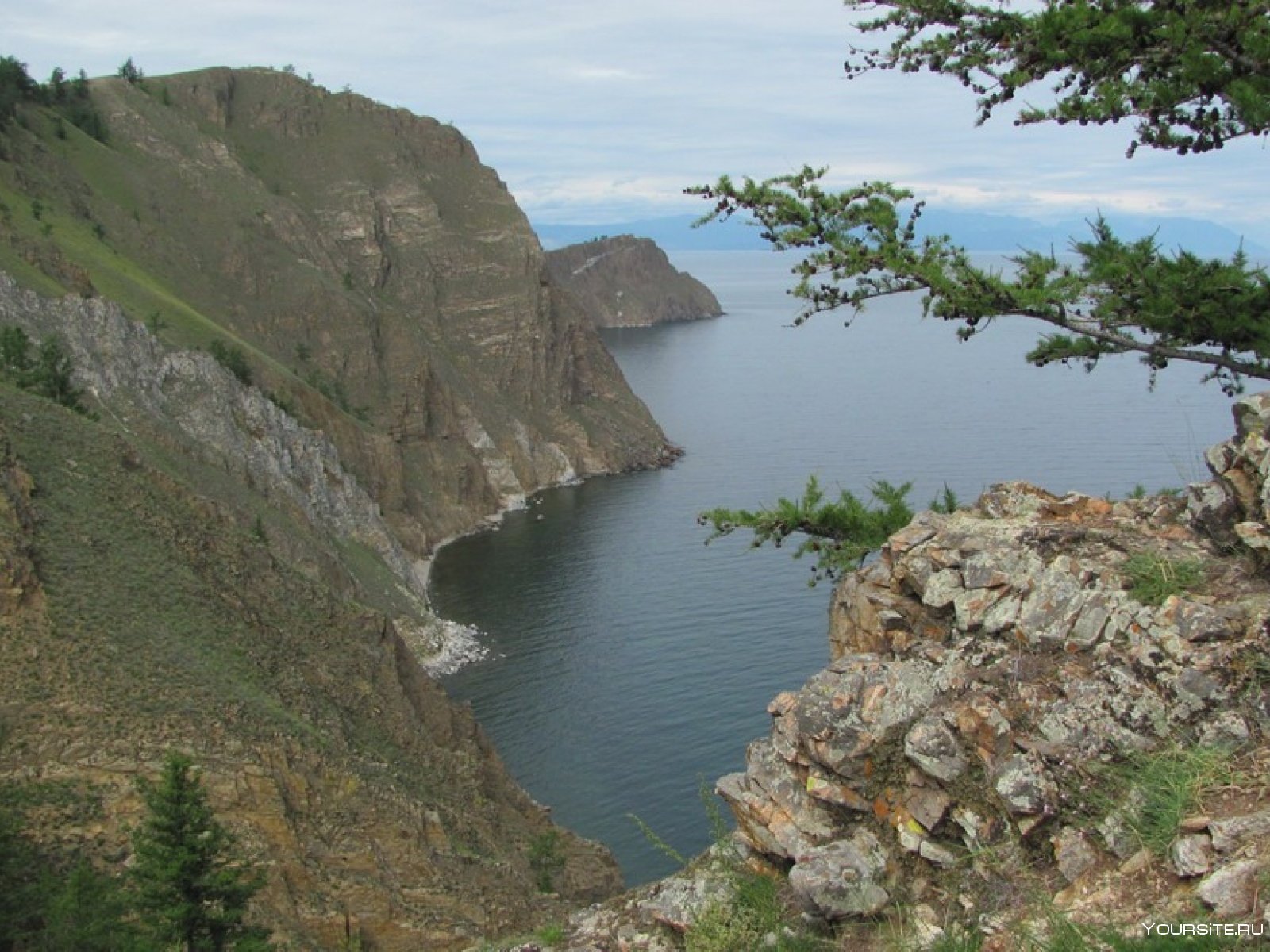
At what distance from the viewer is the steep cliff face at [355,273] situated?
8306 centimetres

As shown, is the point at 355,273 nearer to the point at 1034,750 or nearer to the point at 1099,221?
the point at 1099,221

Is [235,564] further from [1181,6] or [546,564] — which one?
[546,564]

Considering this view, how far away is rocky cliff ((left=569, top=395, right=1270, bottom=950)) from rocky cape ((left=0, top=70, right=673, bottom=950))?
17523 mm

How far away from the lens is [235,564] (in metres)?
37.5

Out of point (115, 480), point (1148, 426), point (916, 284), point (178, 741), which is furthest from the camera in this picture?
point (1148, 426)

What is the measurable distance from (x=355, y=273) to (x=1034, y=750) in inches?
4155

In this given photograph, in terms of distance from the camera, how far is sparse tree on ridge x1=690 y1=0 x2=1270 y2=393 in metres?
11.4

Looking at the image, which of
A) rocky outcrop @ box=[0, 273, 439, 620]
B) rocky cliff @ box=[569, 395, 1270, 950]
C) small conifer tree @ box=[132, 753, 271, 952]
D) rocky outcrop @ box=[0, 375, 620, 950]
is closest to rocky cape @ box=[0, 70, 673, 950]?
rocky outcrop @ box=[0, 375, 620, 950]

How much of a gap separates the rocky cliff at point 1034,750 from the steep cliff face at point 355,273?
2537 inches

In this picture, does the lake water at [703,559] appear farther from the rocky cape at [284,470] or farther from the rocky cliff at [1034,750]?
the rocky cape at [284,470]

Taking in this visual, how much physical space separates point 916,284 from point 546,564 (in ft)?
209

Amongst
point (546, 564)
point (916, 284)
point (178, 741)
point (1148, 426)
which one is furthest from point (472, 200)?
point (916, 284)

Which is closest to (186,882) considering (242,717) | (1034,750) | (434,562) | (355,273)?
(242,717)

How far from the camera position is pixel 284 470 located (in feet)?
220
